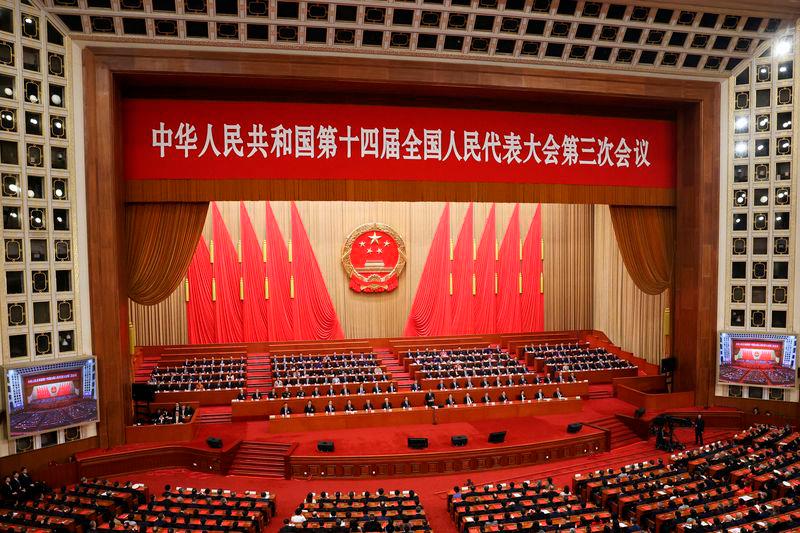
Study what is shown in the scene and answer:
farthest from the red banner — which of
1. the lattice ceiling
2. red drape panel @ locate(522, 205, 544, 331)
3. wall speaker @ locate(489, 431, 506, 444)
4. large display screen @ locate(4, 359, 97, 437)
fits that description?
red drape panel @ locate(522, 205, 544, 331)

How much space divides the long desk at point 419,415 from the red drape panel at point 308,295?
5724 millimetres

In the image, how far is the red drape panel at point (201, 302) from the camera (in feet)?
55.1

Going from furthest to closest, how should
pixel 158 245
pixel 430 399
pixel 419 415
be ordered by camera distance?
pixel 430 399
pixel 419 415
pixel 158 245

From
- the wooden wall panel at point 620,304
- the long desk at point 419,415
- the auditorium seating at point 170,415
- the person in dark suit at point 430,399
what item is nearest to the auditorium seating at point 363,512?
the long desk at point 419,415

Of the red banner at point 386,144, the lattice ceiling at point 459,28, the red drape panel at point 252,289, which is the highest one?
the lattice ceiling at point 459,28

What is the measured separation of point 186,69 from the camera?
10.8 m

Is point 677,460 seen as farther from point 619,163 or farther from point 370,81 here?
point 370,81

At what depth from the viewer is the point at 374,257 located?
18031 millimetres

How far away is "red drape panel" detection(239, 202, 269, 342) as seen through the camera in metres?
17.1

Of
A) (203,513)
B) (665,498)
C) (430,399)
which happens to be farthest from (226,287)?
(665,498)

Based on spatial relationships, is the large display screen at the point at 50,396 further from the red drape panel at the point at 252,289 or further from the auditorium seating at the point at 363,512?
the red drape panel at the point at 252,289

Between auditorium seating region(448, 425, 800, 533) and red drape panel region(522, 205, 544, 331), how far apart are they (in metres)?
8.90

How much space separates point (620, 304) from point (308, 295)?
30.7 ft

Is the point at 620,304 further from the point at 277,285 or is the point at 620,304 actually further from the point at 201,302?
the point at 201,302
